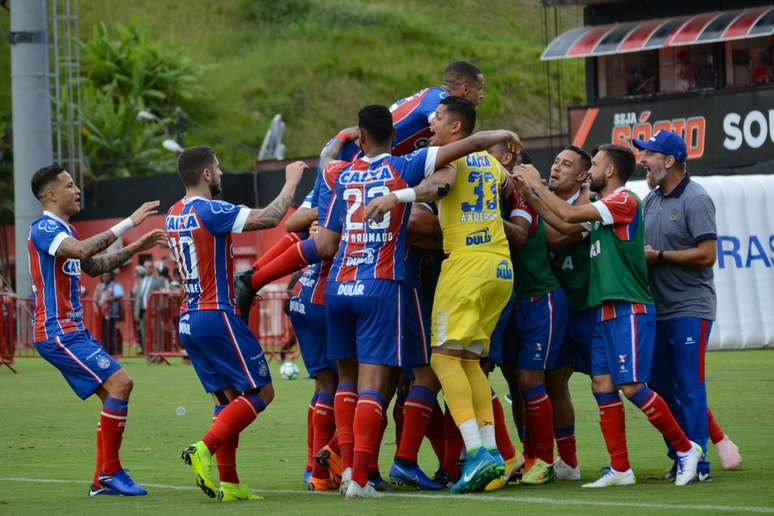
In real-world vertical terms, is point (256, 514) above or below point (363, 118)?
below

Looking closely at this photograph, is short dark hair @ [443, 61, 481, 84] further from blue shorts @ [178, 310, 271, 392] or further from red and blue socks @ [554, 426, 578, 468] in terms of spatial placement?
red and blue socks @ [554, 426, 578, 468]

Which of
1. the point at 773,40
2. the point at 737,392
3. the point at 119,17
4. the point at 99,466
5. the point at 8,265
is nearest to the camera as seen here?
the point at 99,466

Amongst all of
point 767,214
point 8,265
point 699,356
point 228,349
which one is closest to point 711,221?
point 699,356

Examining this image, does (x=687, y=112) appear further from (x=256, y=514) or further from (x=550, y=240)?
(x=256, y=514)

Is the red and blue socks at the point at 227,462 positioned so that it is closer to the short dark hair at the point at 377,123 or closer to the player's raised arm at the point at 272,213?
the player's raised arm at the point at 272,213

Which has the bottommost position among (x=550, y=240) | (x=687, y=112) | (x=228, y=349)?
(x=228, y=349)

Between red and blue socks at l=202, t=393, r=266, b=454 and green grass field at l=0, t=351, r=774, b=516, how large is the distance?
1.35ft

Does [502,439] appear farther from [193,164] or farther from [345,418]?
[193,164]

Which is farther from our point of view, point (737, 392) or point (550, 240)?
point (737, 392)

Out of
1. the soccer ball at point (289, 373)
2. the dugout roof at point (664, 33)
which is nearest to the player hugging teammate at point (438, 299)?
the soccer ball at point (289, 373)

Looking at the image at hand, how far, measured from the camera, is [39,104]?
3338 cm

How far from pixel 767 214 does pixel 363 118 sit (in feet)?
56.4

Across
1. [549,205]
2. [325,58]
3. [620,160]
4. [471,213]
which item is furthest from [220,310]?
[325,58]

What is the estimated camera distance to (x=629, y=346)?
9.19 meters
